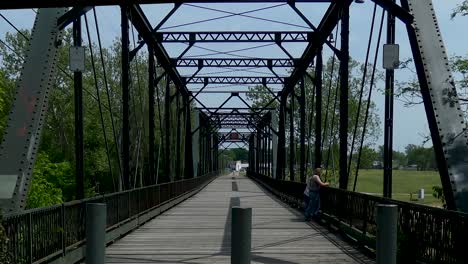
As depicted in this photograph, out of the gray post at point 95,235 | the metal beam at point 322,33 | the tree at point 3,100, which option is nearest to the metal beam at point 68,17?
the gray post at point 95,235

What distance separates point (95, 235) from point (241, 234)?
1.20 metres

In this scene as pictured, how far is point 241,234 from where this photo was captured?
428 centimetres

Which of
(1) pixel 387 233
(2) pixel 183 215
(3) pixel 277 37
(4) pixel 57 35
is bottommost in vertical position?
(2) pixel 183 215

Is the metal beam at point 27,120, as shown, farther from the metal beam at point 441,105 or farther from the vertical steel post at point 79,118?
the metal beam at point 441,105

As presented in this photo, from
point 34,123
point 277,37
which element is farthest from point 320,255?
point 277,37

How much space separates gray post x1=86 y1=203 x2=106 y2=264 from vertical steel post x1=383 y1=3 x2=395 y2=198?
29.0 ft

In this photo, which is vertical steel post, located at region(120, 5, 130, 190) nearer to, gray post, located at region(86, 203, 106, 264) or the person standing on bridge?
the person standing on bridge

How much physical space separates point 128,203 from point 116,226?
6.24 feet

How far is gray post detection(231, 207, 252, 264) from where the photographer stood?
426cm

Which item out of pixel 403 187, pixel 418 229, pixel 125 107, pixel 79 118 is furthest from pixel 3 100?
pixel 403 187

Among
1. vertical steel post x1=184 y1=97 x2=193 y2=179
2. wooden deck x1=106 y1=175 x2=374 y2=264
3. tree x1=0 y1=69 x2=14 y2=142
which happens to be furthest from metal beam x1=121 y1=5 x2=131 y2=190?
vertical steel post x1=184 y1=97 x2=193 y2=179

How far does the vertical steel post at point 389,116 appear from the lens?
504 inches

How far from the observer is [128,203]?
15336mm

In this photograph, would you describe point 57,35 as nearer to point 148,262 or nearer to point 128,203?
point 148,262
